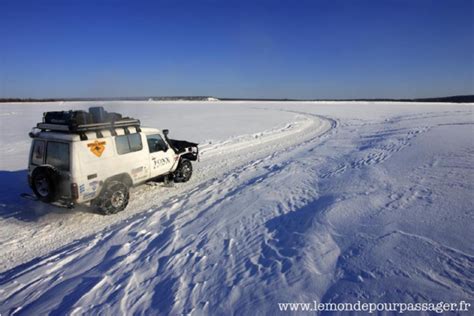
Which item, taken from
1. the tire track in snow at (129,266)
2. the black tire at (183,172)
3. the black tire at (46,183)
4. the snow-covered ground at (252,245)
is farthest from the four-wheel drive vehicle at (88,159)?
the black tire at (183,172)

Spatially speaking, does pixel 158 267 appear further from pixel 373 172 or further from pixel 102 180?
pixel 373 172

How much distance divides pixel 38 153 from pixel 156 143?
276cm

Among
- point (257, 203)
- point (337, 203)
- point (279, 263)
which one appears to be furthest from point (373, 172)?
point (279, 263)

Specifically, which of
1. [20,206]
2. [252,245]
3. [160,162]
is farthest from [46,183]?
[252,245]

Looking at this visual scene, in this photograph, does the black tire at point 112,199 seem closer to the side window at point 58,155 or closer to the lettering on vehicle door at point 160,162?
the side window at point 58,155

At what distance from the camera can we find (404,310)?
3131 millimetres

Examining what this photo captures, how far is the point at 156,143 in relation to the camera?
26.2 ft

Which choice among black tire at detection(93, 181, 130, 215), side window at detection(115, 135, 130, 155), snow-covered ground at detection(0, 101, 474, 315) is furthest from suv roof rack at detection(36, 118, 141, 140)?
snow-covered ground at detection(0, 101, 474, 315)

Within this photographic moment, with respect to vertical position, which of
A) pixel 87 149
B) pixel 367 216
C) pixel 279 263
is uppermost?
pixel 87 149

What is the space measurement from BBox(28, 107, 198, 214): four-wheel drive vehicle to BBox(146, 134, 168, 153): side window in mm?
275

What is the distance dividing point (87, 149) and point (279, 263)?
4.55m

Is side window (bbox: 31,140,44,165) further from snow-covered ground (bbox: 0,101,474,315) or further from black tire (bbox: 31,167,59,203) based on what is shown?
snow-covered ground (bbox: 0,101,474,315)

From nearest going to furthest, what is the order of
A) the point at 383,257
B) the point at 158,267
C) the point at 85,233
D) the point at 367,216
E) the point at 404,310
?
the point at 404,310 → the point at 383,257 → the point at 158,267 → the point at 367,216 → the point at 85,233

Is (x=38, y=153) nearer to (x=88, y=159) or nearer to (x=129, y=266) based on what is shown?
(x=88, y=159)
